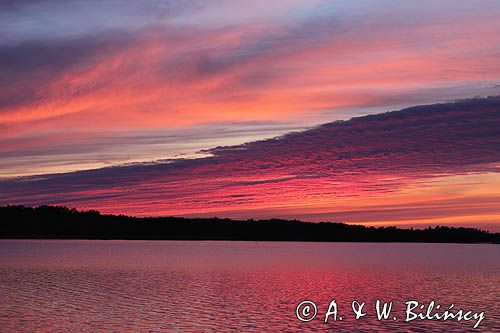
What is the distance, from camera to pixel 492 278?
9769 cm

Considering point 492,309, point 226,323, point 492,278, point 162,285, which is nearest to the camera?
point 226,323

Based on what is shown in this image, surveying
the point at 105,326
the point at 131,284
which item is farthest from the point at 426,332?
the point at 131,284

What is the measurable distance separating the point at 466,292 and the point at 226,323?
115 ft

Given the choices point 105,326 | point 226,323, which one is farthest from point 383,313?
point 105,326

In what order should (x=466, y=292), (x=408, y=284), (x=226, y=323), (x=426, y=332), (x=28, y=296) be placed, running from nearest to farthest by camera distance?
(x=426, y=332)
(x=226, y=323)
(x=28, y=296)
(x=466, y=292)
(x=408, y=284)

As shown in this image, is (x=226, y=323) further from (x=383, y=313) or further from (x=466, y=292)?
(x=466, y=292)

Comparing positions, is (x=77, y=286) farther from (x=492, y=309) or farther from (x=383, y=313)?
(x=492, y=309)

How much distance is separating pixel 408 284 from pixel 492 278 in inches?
717

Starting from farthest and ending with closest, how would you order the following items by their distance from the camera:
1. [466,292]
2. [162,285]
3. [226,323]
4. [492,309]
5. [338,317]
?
[162,285]
[466,292]
[492,309]
[338,317]
[226,323]

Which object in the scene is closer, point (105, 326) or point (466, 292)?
point (105, 326)

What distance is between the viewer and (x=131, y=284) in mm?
82188

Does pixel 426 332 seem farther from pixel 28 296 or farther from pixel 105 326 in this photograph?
pixel 28 296

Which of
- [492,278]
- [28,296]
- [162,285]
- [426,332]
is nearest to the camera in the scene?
[426,332]

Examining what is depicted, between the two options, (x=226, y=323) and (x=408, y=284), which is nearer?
(x=226, y=323)
